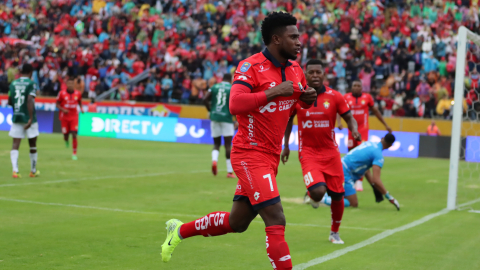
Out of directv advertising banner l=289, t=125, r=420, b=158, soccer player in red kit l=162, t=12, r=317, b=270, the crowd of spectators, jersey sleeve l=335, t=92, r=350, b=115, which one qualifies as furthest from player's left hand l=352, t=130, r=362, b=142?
the crowd of spectators

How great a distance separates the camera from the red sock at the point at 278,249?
454 centimetres

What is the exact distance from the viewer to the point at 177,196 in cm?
1111

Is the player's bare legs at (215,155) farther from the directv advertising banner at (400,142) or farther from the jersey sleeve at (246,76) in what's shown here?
the jersey sleeve at (246,76)

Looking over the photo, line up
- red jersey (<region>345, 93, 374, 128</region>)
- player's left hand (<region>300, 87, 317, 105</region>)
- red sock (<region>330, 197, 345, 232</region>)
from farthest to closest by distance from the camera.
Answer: red jersey (<region>345, 93, 374, 128</region>) → red sock (<region>330, 197, 345, 232</region>) → player's left hand (<region>300, 87, 317, 105</region>)

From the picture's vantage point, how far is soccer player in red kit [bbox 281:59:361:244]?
7.35 metres

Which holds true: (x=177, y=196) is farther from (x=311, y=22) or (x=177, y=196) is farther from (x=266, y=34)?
(x=311, y=22)

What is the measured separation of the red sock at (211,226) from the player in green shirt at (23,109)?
26.5 feet

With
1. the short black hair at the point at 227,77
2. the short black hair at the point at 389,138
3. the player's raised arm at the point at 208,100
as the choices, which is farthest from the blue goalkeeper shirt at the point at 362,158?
the player's raised arm at the point at 208,100

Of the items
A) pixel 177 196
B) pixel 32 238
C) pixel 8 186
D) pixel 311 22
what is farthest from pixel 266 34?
pixel 311 22

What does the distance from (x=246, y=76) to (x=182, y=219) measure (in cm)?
436

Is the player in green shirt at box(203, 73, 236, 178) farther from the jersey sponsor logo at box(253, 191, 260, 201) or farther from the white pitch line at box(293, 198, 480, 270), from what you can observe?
the jersey sponsor logo at box(253, 191, 260, 201)

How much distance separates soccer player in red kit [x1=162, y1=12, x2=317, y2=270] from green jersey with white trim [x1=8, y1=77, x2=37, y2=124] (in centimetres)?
878

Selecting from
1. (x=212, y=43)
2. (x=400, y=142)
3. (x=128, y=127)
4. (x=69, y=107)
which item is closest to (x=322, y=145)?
(x=69, y=107)

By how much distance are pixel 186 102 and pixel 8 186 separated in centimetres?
1734
